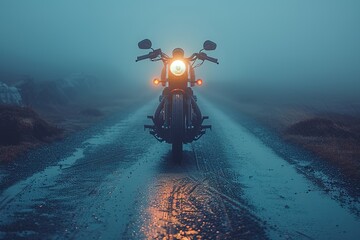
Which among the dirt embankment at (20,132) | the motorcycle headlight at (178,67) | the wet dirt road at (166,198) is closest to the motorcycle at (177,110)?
the motorcycle headlight at (178,67)

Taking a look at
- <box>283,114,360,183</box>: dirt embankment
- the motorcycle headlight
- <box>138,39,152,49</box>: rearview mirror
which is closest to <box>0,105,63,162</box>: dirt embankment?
<box>138,39,152,49</box>: rearview mirror

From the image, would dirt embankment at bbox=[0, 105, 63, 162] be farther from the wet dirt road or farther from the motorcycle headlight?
the motorcycle headlight

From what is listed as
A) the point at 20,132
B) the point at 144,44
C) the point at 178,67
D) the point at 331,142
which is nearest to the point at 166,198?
the point at 178,67

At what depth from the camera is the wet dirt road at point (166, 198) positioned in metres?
6.10

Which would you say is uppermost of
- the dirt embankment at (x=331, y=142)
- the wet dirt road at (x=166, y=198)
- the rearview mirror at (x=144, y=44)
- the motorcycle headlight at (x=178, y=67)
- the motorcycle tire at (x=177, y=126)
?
the rearview mirror at (x=144, y=44)

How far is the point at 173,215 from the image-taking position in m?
6.72

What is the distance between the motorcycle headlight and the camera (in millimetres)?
11758

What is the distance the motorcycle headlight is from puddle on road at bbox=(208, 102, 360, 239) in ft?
8.80

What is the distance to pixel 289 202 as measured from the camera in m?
7.71

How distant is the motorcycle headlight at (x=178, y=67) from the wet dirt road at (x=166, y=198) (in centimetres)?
228

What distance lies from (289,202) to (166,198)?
213 centimetres

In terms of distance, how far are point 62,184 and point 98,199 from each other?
148cm

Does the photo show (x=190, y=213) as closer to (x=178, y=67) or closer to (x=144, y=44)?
(x=178, y=67)

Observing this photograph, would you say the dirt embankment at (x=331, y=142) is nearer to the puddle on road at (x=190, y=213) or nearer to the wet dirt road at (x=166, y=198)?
the wet dirt road at (x=166, y=198)
